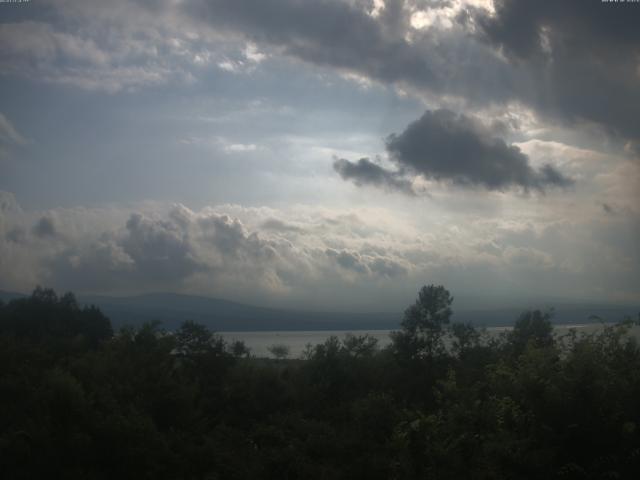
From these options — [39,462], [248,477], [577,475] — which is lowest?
[248,477]

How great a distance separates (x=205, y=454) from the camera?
32.3 m

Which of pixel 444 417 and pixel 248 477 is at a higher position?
pixel 444 417

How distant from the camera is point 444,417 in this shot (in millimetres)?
24656

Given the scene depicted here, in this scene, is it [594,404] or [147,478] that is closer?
[594,404]

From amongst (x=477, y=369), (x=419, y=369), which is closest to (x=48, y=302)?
(x=419, y=369)

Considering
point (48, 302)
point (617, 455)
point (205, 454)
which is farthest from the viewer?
point (48, 302)

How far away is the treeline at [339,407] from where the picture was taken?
17641 millimetres

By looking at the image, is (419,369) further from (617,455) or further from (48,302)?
(48,302)

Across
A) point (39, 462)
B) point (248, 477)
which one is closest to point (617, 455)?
point (248, 477)

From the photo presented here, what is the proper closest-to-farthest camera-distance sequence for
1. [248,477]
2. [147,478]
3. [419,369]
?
1. [147,478]
2. [248,477]
3. [419,369]

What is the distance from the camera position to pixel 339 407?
4631 centimetres

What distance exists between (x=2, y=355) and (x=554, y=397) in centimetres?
4120

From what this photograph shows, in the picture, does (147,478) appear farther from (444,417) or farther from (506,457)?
(506,457)

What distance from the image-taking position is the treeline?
57.9 ft
